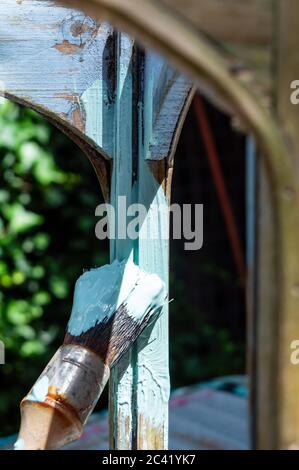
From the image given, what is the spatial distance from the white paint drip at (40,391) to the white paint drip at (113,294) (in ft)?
0.28

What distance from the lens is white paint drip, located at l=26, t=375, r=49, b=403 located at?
3.03 ft

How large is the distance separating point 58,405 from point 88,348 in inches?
3.5

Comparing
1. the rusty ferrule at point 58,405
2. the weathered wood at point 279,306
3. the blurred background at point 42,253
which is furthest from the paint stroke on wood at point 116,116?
the blurred background at point 42,253

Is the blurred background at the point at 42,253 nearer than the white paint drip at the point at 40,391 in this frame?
No

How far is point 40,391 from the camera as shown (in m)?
0.93

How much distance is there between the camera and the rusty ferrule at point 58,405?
3.02ft

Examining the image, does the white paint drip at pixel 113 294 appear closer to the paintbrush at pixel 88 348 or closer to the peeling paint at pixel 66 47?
the paintbrush at pixel 88 348

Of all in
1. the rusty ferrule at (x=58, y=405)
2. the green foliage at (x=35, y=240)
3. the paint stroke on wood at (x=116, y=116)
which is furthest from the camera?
the green foliage at (x=35, y=240)

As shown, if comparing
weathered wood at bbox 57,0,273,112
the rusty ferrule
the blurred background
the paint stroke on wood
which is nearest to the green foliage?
the blurred background

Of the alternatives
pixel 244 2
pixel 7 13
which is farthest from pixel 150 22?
pixel 7 13

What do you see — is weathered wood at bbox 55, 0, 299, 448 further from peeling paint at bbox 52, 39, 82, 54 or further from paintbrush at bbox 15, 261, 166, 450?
peeling paint at bbox 52, 39, 82, 54

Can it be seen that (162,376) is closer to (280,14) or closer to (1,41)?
(1,41)

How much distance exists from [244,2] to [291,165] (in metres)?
0.13

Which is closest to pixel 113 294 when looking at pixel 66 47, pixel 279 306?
pixel 66 47
